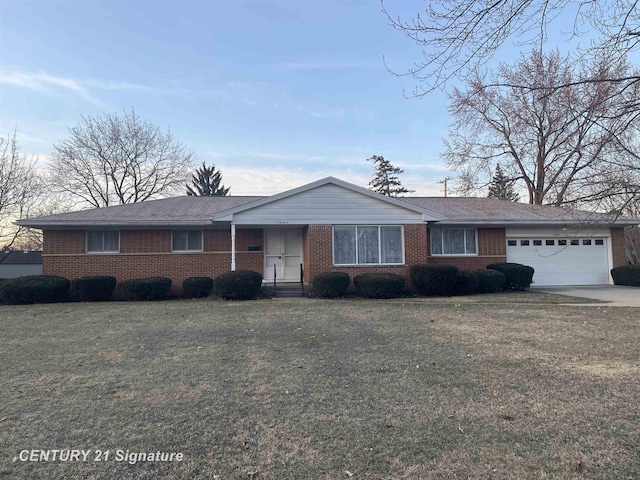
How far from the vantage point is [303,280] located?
51.3ft

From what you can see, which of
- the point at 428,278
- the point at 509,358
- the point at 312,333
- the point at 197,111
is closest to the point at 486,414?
the point at 509,358

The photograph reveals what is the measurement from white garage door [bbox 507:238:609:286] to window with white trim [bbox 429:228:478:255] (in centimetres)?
164

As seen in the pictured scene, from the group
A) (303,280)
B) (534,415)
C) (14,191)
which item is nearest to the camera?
(534,415)

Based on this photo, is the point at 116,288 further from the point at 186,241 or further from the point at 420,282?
the point at 420,282

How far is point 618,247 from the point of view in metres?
17.1

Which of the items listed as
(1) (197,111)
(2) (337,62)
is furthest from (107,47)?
(2) (337,62)

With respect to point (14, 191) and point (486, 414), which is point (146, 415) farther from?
point (14, 191)

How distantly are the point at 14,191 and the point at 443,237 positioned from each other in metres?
21.2

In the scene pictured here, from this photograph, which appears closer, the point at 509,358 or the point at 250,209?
the point at 509,358

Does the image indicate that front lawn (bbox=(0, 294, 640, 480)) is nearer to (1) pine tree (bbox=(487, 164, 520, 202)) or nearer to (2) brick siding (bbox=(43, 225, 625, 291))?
(2) brick siding (bbox=(43, 225, 625, 291))

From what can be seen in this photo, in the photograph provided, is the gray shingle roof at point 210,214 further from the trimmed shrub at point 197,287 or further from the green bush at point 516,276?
the trimmed shrub at point 197,287

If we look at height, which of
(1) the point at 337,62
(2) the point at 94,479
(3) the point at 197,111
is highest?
(3) the point at 197,111

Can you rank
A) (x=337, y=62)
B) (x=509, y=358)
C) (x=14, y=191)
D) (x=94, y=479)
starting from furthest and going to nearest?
(x=14, y=191) < (x=337, y=62) < (x=509, y=358) < (x=94, y=479)

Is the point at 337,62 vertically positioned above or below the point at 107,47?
below
